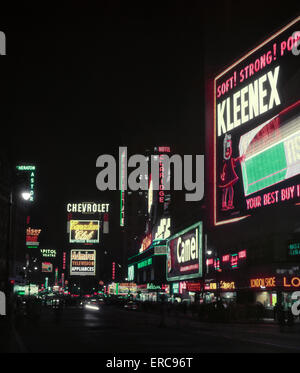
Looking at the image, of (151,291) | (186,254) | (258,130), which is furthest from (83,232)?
(258,130)

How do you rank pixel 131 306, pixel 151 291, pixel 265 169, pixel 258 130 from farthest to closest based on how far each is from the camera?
pixel 151 291 < pixel 131 306 < pixel 258 130 < pixel 265 169

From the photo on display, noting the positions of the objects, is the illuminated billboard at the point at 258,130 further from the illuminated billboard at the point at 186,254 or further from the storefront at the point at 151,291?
the storefront at the point at 151,291

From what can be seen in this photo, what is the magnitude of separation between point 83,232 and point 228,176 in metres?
130

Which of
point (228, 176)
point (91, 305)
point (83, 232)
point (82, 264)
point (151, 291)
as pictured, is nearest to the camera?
point (228, 176)

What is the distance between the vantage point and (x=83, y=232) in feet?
627

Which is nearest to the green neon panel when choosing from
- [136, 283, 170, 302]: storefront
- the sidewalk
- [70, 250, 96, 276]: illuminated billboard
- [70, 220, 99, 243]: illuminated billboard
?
the sidewalk

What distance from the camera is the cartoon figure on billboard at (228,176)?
6381 centimetres

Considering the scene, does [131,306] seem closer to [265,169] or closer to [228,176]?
[228,176]

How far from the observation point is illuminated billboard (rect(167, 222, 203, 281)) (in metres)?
82.8

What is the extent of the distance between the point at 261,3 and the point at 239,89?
44.9 ft

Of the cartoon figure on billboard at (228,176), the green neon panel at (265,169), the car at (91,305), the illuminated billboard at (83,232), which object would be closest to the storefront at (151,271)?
the car at (91,305)

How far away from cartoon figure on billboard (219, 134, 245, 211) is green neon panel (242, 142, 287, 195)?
9.04 feet

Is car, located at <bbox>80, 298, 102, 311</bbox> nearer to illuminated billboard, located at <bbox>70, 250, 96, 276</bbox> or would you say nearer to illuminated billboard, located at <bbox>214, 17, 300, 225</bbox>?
illuminated billboard, located at <bbox>214, 17, 300, 225</bbox>

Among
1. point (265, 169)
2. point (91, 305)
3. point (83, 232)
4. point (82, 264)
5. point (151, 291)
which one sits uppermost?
point (83, 232)
